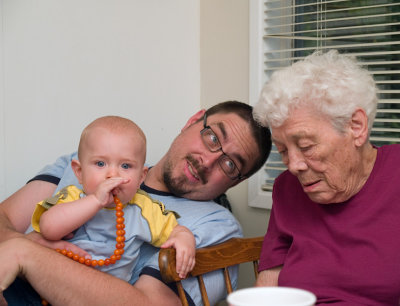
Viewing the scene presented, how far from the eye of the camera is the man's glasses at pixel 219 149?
2.33 m

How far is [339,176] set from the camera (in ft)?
5.71

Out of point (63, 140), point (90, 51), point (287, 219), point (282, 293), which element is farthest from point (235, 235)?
point (282, 293)

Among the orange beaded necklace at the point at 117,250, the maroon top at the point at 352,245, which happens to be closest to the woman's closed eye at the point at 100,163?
the orange beaded necklace at the point at 117,250

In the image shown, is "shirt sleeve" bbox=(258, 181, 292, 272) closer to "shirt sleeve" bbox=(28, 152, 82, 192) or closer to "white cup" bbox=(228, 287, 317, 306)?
"shirt sleeve" bbox=(28, 152, 82, 192)

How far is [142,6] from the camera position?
3.00 metres

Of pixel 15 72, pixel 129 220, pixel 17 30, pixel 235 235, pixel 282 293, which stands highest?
pixel 17 30

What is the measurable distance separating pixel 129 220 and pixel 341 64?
2.81ft

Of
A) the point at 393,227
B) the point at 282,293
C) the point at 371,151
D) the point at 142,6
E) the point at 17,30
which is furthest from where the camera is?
the point at 142,6

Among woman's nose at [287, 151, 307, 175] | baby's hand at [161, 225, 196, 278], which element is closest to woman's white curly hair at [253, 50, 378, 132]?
woman's nose at [287, 151, 307, 175]

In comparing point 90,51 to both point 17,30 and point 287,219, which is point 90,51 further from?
point 287,219

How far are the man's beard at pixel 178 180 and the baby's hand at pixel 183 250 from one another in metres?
0.42

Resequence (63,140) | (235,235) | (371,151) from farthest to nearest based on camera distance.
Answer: (63,140) → (235,235) → (371,151)

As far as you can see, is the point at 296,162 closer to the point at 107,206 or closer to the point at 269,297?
the point at 107,206

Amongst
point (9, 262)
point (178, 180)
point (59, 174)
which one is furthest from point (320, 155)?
point (59, 174)
